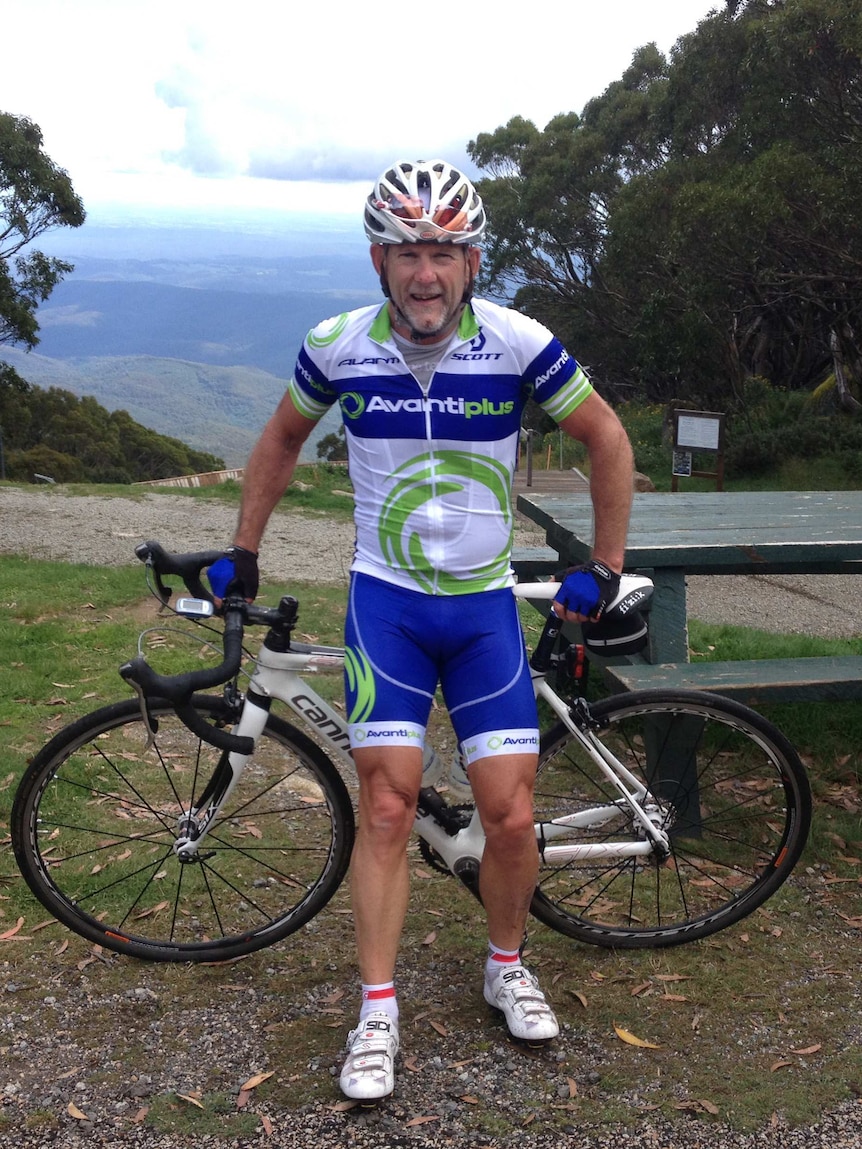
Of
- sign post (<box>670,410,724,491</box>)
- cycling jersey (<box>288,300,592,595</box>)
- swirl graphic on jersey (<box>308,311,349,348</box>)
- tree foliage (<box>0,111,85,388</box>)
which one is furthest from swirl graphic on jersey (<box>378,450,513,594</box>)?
tree foliage (<box>0,111,85,388</box>)

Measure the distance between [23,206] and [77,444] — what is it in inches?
870

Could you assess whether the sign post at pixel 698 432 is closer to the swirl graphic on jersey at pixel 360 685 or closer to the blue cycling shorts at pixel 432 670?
the blue cycling shorts at pixel 432 670

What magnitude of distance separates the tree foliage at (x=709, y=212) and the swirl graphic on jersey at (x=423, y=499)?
17.7 m

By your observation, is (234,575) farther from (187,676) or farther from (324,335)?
(324,335)

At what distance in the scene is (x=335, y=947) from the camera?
11.5 feet

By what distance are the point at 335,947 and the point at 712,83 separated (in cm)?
2768

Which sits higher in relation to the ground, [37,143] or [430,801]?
[37,143]

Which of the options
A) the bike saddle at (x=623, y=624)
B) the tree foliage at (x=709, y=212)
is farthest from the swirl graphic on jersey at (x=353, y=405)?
the tree foliage at (x=709, y=212)

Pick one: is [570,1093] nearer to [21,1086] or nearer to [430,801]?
[430,801]

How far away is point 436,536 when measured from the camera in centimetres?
289

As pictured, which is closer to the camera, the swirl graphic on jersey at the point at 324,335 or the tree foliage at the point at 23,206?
the swirl graphic on jersey at the point at 324,335

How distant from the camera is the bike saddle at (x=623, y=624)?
303 centimetres

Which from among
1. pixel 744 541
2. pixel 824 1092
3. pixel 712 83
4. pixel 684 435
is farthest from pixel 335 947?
pixel 712 83

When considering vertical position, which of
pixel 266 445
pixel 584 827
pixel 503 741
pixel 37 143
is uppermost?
pixel 37 143
